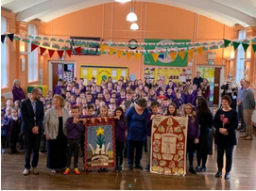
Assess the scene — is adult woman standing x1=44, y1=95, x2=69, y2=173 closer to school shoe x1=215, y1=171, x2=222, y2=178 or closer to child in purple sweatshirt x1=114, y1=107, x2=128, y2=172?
child in purple sweatshirt x1=114, y1=107, x2=128, y2=172

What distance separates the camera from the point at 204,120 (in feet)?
17.6

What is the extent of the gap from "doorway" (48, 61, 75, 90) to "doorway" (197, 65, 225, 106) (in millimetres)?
6007

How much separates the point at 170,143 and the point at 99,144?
1.26 meters

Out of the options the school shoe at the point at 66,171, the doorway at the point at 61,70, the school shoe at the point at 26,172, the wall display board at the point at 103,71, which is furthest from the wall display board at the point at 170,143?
the doorway at the point at 61,70

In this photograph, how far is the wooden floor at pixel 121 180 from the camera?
15.6ft

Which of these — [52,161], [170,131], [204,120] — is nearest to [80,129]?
[52,161]

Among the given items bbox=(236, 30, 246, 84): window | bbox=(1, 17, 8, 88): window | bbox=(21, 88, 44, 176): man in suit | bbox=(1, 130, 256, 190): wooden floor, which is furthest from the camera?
bbox=(236, 30, 246, 84): window

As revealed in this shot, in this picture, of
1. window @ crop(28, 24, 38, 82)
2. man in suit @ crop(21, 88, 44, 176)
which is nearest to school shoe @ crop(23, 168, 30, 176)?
man in suit @ crop(21, 88, 44, 176)

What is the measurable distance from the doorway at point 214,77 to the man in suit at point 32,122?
10279 mm

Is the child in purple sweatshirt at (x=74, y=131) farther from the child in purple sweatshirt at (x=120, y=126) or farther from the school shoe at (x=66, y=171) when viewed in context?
the child in purple sweatshirt at (x=120, y=126)

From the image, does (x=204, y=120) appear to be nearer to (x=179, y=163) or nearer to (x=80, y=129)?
(x=179, y=163)

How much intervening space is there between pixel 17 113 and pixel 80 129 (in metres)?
2.24

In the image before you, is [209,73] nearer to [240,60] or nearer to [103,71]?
[240,60]

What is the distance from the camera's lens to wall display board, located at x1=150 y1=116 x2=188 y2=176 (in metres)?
5.29
